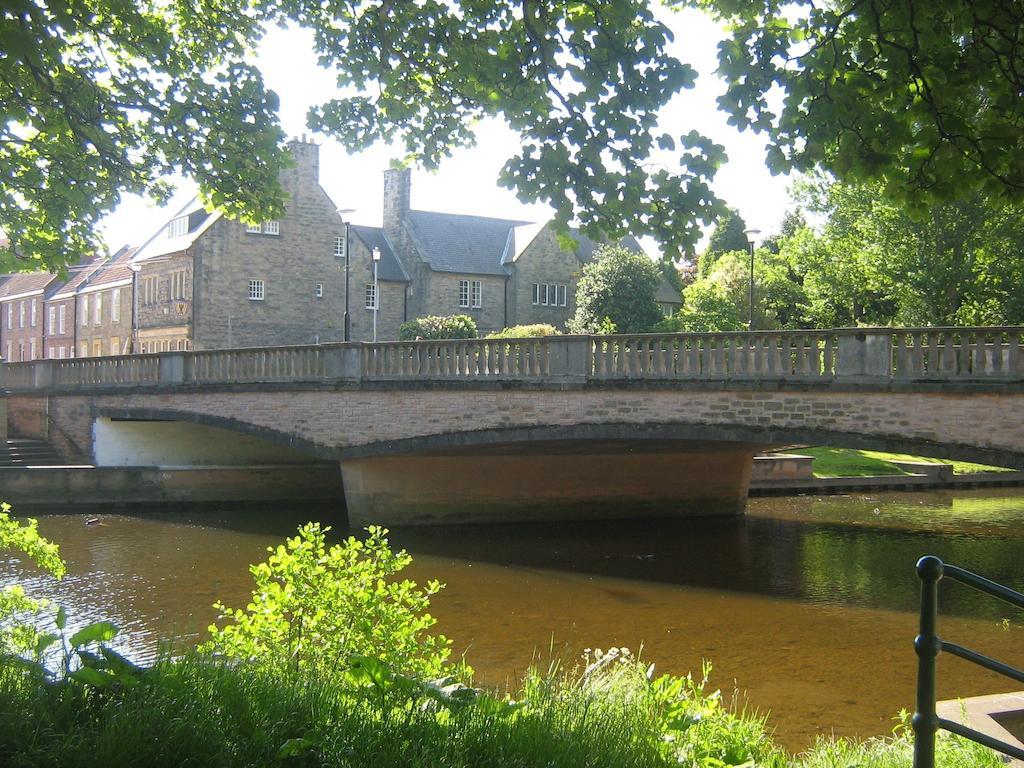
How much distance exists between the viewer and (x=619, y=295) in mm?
43969

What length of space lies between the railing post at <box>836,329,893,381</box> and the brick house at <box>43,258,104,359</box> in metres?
43.3

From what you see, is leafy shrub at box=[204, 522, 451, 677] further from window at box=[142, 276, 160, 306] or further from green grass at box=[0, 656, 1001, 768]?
window at box=[142, 276, 160, 306]

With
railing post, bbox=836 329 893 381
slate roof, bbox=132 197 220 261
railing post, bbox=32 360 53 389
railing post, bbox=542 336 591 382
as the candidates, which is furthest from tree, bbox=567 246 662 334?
railing post, bbox=836 329 893 381

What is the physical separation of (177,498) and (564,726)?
22.8 metres

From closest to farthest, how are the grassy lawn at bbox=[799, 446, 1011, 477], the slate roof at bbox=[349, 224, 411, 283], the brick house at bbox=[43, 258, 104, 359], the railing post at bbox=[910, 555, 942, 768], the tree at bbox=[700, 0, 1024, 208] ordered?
the railing post at bbox=[910, 555, 942, 768], the tree at bbox=[700, 0, 1024, 208], the grassy lawn at bbox=[799, 446, 1011, 477], the slate roof at bbox=[349, 224, 411, 283], the brick house at bbox=[43, 258, 104, 359]

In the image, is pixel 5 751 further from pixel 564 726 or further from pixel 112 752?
pixel 564 726

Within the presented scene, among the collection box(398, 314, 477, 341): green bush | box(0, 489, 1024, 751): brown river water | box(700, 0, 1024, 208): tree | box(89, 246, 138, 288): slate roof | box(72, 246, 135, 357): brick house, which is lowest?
box(0, 489, 1024, 751): brown river water

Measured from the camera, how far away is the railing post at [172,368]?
2533cm

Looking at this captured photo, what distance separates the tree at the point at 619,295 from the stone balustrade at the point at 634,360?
21508 mm

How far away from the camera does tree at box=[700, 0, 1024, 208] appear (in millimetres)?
5719

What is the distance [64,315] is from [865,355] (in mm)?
46964

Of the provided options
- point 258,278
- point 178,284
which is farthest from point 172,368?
point 178,284

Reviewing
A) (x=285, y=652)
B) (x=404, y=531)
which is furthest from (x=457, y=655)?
(x=404, y=531)

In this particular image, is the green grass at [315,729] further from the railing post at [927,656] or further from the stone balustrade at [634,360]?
the stone balustrade at [634,360]
